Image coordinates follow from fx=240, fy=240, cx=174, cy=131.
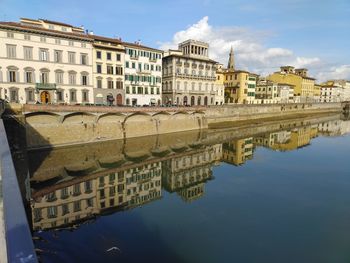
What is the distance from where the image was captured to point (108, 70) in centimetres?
4750

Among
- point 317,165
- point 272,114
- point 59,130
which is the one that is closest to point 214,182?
point 317,165

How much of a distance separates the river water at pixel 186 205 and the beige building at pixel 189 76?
27022mm

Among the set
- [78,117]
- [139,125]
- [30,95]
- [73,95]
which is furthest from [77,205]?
[73,95]

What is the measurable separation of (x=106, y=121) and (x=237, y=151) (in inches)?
824

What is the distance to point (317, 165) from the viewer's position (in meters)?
29.8

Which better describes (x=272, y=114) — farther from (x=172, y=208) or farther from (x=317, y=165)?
(x=172, y=208)

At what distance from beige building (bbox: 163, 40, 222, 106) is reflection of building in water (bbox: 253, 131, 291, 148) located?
20.3 m

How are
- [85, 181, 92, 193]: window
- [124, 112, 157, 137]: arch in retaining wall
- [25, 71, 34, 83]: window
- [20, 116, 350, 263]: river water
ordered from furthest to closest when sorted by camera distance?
[124, 112, 157, 137]: arch in retaining wall → [25, 71, 34, 83]: window → [85, 181, 92, 193]: window → [20, 116, 350, 263]: river water

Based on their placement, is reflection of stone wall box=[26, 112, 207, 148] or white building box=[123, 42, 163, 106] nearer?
reflection of stone wall box=[26, 112, 207, 148]

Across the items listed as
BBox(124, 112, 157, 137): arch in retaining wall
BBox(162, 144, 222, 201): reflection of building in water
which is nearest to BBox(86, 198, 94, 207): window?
BBox(162, 144, 222, 201): reflection of building in water

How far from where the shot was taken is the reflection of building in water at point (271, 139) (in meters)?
44.5

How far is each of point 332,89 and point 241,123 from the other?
→ 114969 mm

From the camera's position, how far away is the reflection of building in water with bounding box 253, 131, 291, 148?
44463mm

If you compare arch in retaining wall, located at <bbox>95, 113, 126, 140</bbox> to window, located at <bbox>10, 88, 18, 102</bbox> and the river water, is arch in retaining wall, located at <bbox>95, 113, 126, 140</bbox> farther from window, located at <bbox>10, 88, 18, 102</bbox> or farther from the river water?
window, located at <bbox>10, 88, 18, 102</bbox>
